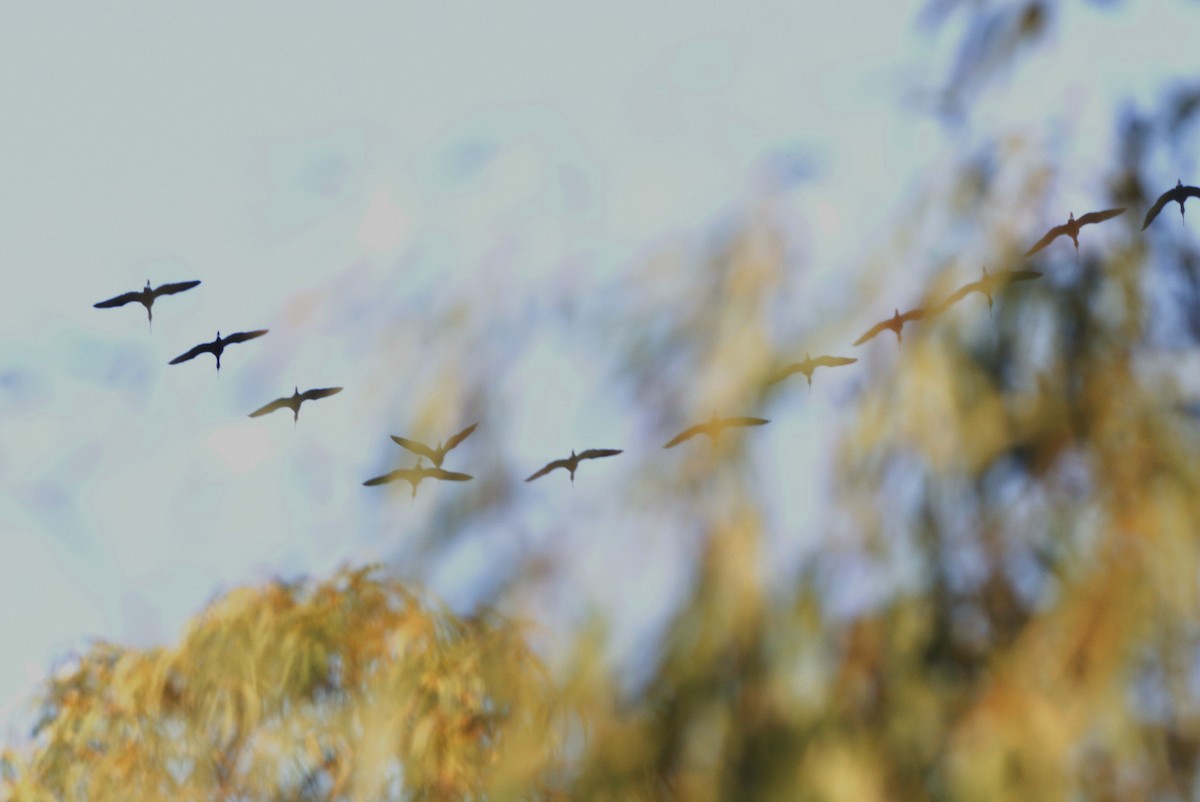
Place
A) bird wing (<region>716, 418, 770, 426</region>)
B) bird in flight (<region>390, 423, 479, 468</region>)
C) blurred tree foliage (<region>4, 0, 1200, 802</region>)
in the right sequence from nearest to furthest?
blurred tree foliage (<region>4, 0, 1200, 802</region>) → bird wing (<region>716, 418, 770, 426</region>) → bird in flight (<region>390, 423, 479, 468</region>)

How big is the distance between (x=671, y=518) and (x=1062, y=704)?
0.67 m

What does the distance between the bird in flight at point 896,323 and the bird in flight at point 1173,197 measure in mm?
369

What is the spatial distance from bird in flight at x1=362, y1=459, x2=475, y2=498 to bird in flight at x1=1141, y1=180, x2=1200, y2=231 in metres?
1.18

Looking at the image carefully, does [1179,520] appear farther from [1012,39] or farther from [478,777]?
[478,777]

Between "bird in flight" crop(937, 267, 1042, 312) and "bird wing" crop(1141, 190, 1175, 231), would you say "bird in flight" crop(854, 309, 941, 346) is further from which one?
"bird wing" crop(1141, 190, 1175, 231)

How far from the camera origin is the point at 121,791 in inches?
116

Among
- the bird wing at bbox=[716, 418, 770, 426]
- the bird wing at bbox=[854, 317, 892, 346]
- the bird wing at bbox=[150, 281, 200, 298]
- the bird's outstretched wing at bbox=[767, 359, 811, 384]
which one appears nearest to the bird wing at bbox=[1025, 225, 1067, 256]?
the bird wing at bbox=[854, 317, 892, 346]

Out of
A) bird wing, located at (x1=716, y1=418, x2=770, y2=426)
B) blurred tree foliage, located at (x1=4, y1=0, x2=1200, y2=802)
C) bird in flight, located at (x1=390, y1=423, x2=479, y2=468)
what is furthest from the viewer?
bird in flight, located at (x1=390, y1=423, x2=479, y2=468)

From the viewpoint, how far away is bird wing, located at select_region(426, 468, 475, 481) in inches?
103

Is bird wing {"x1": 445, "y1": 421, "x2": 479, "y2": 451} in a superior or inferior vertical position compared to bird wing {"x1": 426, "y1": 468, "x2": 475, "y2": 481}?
superior

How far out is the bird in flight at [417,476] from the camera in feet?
8.54

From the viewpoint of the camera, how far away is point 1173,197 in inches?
96.2

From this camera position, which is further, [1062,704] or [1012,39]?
[1012,39]

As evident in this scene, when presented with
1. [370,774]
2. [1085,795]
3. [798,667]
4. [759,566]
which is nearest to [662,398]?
[759,566]
